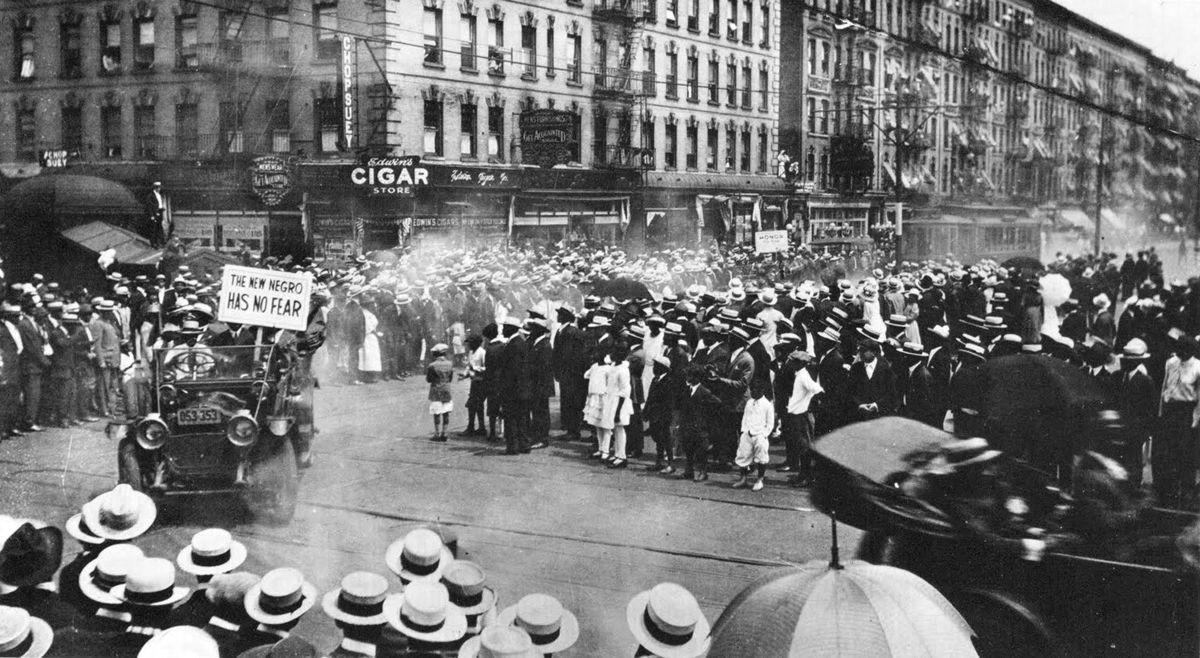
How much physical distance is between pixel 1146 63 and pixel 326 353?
14.9 m

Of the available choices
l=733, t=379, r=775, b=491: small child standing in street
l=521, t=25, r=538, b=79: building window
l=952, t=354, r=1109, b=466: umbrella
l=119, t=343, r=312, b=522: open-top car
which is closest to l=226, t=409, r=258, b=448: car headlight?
l=119, t=343, r=312, b=522: open-top car

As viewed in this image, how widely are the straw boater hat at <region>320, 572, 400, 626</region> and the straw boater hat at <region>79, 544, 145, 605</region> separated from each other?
0.87 metres

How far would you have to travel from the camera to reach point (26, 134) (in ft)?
68.0

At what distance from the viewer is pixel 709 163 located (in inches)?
837

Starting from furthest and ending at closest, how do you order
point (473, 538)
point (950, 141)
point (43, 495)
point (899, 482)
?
point (950, 141), point (43, 495), point (473, 538), point (899, 482)

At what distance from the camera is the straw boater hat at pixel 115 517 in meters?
4.50

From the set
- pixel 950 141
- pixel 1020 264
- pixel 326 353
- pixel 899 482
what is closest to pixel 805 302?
pixel 950 141

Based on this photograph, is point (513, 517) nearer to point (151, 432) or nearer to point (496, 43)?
point (151, 432)

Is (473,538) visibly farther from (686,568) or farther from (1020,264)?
(1020,264)

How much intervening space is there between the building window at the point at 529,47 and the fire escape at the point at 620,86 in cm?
126

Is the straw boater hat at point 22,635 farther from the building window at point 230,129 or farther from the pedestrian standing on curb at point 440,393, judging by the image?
the building window at point 230,129

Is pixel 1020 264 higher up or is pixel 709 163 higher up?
pixel 709 163

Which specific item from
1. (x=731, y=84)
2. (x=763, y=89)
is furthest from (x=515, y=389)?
(x=763, y=89)

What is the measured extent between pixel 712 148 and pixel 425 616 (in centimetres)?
1863
